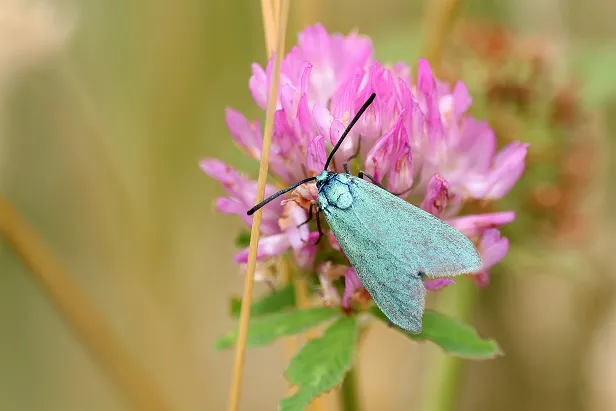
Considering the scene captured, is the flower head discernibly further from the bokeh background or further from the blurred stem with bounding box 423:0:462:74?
the bokeh background

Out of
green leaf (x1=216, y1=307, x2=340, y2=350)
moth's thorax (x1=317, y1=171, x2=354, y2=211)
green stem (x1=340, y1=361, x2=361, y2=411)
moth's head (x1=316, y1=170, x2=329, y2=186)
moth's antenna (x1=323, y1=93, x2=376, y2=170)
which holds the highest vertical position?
moth's antenna (x1=323, y1=93, x2=376, y2=170)

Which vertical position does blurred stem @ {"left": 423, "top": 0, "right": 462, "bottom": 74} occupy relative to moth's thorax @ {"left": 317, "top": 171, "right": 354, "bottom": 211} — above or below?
above

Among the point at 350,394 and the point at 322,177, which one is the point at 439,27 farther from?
the point at 350,394

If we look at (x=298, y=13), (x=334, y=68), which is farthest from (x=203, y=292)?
(x=334, y=68)

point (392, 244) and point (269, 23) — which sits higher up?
point (269, 23)

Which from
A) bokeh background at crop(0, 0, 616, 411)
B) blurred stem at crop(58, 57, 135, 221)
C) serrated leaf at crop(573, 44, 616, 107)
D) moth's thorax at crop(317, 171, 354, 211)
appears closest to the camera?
moth's thorax at crop(317, 171, 354, 211)

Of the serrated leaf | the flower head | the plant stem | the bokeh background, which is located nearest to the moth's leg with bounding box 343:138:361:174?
the flower head

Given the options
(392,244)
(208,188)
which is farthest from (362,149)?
→ (208,188)
